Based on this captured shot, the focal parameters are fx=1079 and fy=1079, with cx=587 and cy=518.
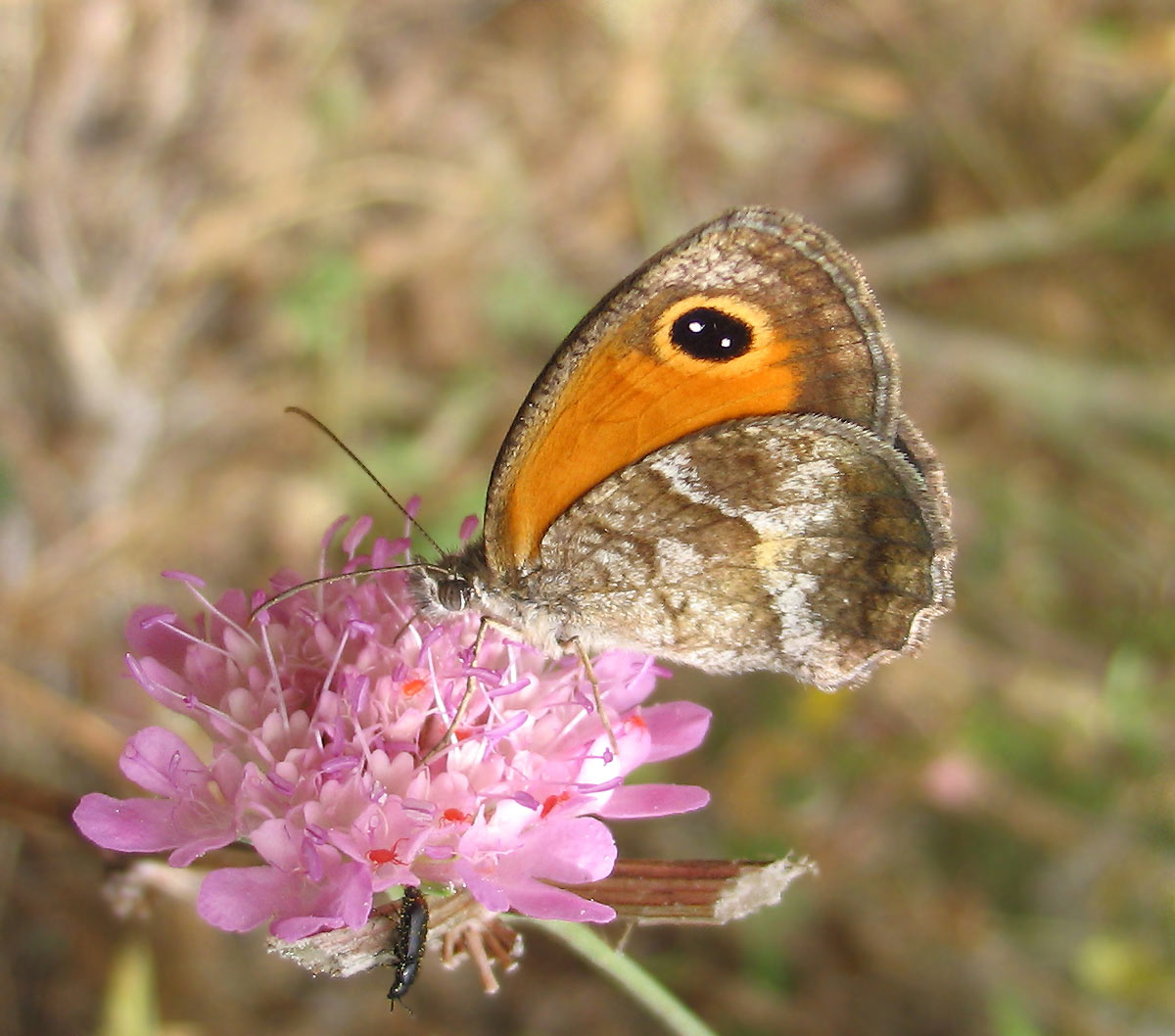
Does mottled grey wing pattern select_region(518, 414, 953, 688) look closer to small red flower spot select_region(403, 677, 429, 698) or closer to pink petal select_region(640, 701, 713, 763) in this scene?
pink petal select_region(640, 701, 713, 763)

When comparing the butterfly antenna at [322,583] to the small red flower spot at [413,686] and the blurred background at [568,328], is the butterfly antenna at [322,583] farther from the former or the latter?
the blurred background at [568,328]

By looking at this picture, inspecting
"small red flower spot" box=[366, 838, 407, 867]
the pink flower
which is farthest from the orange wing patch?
"small red flower spot" box=[366, 838, 407, 867]

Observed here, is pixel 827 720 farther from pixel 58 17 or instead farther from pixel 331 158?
pixel 58 17

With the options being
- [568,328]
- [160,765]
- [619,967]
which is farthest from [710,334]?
[568,328]

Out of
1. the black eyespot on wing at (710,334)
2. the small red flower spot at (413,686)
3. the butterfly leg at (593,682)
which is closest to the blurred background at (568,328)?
the small red flower spot at (413,686)

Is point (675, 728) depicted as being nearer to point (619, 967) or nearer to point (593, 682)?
point (593, 682)
